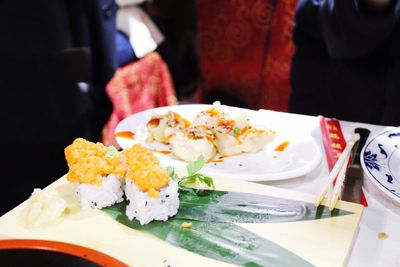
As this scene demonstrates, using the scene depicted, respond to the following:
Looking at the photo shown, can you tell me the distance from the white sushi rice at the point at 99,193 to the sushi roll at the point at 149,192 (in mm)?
26

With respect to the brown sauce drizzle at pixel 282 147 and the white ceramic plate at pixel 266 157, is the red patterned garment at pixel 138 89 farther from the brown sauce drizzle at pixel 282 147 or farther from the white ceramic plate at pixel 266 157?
the brown sauce drizzle at pixel 282 147

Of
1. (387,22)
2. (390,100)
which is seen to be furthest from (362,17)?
(390,100)

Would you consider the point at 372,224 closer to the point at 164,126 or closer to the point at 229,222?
the point at 229,222

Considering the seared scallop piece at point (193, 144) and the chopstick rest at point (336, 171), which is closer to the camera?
the chopstick rest at point (336, 171)

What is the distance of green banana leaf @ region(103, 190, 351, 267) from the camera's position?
0.60 meters

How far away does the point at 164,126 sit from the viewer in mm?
993

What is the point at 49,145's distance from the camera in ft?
5.79

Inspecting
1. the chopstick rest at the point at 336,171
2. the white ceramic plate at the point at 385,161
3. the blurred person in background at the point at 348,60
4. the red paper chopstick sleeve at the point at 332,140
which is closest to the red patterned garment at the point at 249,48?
the blurred person in background at the point at 348,60

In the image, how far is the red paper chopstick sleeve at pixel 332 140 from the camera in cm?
92

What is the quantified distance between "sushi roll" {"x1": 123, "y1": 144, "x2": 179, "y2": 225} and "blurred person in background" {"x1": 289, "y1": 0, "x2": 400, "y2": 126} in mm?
998

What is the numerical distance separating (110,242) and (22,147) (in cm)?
117

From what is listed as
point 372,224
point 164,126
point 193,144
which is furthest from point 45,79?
point 372,224

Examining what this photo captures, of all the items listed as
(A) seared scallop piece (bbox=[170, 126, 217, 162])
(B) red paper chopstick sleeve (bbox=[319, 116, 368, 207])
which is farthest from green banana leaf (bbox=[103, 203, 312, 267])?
(B) red paper chopstick sleeve (bbox=[319, 116, 368, 207])

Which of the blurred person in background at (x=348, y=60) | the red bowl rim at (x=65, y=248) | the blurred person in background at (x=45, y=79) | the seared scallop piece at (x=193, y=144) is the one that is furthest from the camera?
the blurred person in background at (x=45, y=79)
